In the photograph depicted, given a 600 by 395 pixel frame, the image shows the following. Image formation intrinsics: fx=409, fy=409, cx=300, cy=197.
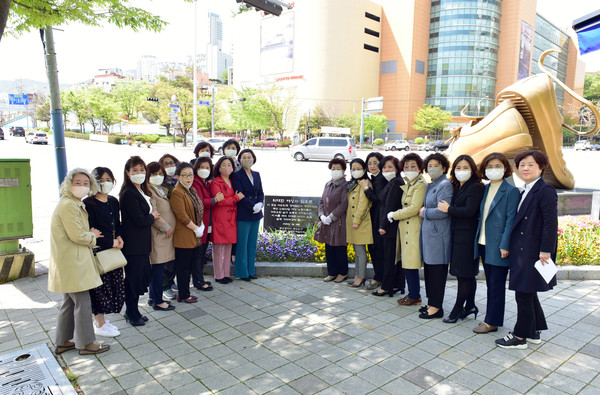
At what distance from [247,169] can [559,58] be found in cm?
11860

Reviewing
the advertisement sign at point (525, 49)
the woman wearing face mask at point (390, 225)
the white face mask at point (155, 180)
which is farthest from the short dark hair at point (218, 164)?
the advertisement sign at point (525, 49)

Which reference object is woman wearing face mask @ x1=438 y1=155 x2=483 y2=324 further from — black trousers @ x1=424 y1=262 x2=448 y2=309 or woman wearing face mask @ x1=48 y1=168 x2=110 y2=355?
woman wearing face mask @ x1=48 y1=168 x2=110 y2=355

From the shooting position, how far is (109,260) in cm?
401

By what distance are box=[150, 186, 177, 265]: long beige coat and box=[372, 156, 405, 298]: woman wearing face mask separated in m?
Result: 2.65

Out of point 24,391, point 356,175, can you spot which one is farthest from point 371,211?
point 24,391

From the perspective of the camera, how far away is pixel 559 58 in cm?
10000

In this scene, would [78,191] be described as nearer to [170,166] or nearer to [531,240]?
[170,166]

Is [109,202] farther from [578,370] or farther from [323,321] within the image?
[578,370]

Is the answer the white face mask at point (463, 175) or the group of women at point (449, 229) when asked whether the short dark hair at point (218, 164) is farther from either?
the white face mask at point (463, 175)

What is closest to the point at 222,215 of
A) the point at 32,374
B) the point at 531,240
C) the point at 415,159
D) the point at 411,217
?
the point at 411,217

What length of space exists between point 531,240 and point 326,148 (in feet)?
84.1

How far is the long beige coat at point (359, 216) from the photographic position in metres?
5.63

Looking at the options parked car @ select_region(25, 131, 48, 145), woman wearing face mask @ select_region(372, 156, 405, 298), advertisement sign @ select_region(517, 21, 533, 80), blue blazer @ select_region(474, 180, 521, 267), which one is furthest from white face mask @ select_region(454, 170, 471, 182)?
advertisement sign @ select_region(517, 21, 533, 80)

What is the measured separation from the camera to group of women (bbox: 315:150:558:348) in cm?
392
